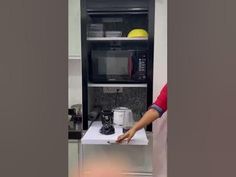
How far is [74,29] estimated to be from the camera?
7.21 feet

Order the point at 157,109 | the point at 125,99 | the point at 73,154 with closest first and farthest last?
the point at 157,109, the point at 73,154, the point at 125,99

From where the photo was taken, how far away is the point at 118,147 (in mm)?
2164

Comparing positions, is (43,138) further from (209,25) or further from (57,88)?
(209,25)

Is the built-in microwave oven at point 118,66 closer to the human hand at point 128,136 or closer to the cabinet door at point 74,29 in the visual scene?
the cabinet door at point 74,29

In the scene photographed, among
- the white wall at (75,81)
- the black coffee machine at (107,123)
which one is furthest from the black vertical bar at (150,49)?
the white wall at (75,81)

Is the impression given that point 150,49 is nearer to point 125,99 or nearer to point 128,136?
point 125,99

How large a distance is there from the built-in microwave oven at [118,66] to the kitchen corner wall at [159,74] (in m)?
0.10

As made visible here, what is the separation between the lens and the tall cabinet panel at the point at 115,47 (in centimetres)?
212

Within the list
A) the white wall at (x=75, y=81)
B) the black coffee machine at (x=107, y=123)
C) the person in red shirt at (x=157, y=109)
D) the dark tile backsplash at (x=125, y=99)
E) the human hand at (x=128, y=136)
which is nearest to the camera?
the person in red shirt at (x=157, y=109)

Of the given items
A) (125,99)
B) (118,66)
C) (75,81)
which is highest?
(118,66)

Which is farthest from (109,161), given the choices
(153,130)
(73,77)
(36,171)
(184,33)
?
(184,33)

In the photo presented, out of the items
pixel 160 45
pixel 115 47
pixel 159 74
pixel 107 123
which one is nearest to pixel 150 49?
pixel 160 45

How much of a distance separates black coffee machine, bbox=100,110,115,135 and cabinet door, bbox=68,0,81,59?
0.51 metres

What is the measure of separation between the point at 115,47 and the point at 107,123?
619 mm
